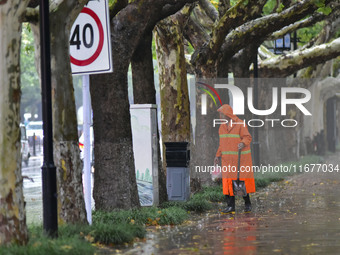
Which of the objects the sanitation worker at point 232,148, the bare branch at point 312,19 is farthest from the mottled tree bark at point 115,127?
the bare branch at point 312,19

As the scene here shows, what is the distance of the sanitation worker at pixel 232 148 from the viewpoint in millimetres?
16828

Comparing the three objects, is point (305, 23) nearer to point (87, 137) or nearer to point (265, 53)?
point (265, 53)

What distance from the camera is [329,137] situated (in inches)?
2085

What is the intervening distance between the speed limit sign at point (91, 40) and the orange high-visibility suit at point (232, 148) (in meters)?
4.88

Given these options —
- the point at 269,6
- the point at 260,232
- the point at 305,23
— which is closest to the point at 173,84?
the point at 260,232

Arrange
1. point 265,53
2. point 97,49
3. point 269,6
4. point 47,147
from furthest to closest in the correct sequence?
1. point 265,53
2. point 269,6
3. point 97,49
4. point 47,147

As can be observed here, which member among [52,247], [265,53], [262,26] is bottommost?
[52,247]

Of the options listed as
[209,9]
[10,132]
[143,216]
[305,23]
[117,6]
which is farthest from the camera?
[305,23]

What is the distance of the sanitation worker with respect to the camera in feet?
55.2

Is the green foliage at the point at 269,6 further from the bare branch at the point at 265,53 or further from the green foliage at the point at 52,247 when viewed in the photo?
the green foliage at the point at 52,247

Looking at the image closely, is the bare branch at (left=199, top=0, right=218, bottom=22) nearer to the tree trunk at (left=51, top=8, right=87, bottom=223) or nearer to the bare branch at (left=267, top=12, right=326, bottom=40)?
the bare branch at (left=267, top=12, right=326, bottom=40)

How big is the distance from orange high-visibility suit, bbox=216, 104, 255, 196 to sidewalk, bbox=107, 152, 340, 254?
683 millimetres

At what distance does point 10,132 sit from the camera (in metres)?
10.1

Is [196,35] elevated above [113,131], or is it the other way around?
[196,35]
